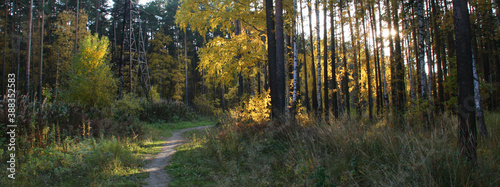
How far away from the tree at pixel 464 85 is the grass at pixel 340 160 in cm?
21

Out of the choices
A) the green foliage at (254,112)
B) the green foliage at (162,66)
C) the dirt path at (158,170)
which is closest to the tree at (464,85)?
the dirt path at (158,170)

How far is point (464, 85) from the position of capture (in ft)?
12.4

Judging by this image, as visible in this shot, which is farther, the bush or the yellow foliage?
the bush

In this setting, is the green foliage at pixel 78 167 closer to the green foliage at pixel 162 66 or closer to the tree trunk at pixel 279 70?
the tree trunk at pixel 279 70

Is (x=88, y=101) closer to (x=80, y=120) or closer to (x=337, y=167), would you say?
(x=80, y=120)

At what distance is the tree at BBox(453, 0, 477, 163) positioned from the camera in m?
3.61

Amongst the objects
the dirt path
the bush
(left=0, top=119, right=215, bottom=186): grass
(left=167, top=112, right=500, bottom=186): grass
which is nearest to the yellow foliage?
(left=167, top=112, right=500, bottom=186): grass

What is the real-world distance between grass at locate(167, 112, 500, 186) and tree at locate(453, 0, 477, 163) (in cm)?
21

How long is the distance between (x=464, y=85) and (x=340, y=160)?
2.17m

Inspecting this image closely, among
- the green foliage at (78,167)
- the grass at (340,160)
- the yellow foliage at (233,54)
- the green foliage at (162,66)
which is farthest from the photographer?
the green foliage at (162,66)

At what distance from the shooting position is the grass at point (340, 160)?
316cm

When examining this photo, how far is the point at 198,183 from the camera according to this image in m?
5.04

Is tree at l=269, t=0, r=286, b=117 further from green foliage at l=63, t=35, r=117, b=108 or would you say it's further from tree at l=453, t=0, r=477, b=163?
green foliage at l=63, t=35, r=117, b=108

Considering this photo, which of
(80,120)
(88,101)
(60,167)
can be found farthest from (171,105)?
(60,167)
